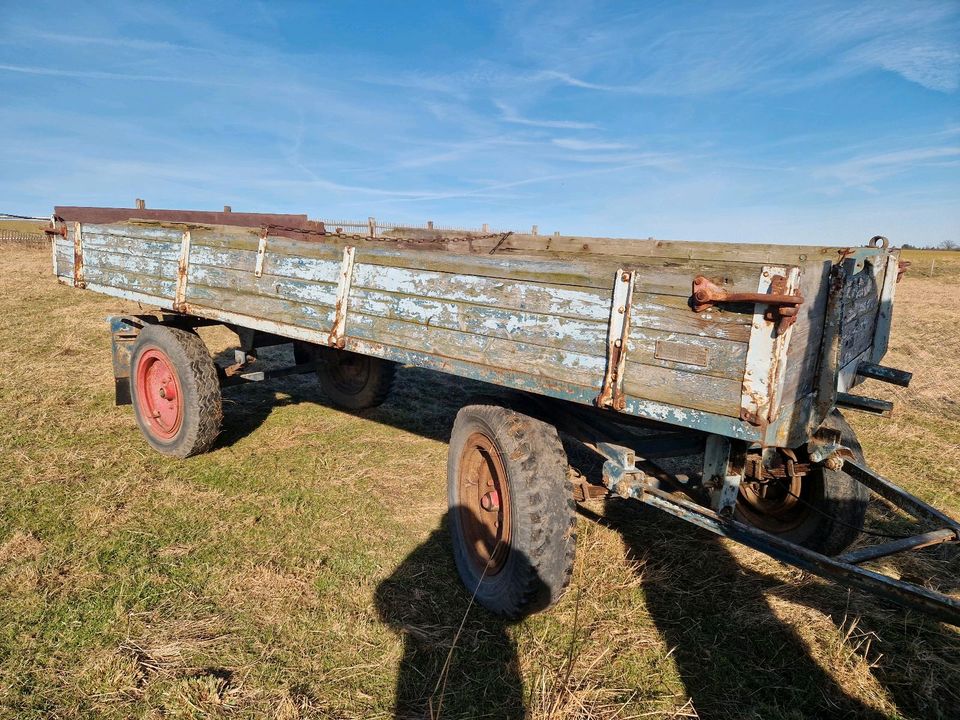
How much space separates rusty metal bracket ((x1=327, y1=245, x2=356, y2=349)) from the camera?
300 cm

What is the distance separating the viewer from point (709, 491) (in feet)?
7.91

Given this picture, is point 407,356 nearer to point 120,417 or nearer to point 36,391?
point 120,417

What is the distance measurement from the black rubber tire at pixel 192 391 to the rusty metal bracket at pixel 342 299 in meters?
1.65

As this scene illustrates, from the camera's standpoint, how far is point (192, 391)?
408 cm

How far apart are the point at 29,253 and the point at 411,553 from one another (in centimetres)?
1862

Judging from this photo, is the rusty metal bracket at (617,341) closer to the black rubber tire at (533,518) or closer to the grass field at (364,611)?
the black rubber tire at (533,518)

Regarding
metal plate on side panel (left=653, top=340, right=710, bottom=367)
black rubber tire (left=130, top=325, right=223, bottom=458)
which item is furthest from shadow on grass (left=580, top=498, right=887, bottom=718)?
black rubber tire (left=130, top=325, right=223, bottom=458)

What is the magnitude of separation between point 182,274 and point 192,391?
87 centimetres

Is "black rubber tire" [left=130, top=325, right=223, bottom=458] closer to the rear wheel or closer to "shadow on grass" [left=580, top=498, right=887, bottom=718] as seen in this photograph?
the rear wheel

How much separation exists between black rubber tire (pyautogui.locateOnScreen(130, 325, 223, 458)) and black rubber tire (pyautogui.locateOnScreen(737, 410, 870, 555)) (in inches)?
160

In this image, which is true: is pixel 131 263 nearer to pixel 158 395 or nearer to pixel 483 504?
pixel 158 395

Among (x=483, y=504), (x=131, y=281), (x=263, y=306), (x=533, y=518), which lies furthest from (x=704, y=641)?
(x=131, y=281)

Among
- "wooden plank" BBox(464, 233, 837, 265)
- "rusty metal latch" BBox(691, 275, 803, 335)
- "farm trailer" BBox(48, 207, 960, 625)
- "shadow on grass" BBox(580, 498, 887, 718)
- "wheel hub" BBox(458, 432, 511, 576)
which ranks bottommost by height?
"shadow on grass" BBox(580, 498, 887, 718)

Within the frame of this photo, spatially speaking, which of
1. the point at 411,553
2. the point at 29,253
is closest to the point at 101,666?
the point at 411,553
